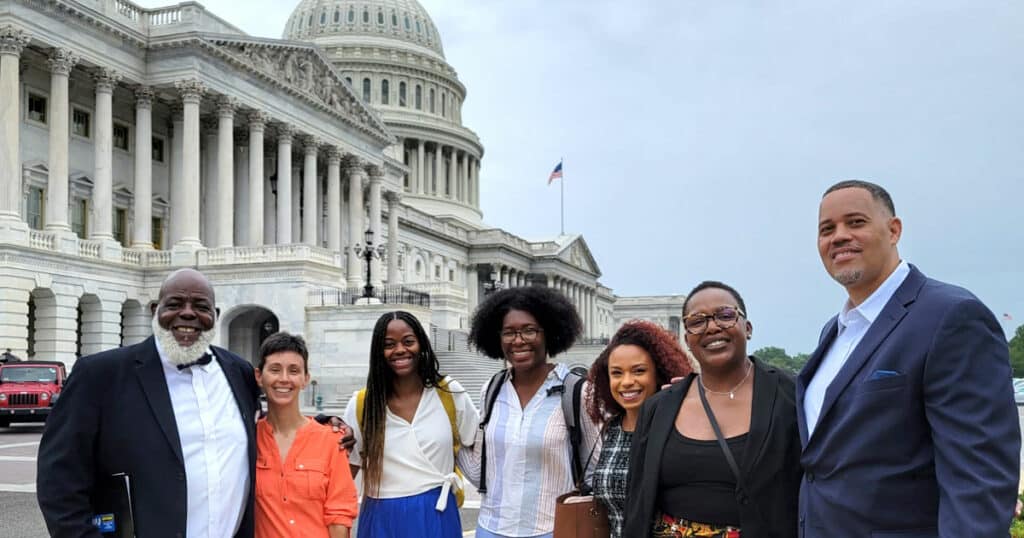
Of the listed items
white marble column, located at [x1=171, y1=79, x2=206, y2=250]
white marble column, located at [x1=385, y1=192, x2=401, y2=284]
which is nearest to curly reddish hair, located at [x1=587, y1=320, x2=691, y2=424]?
white marble column, located at [x1=171, y1=79, x2=206, y2=250]

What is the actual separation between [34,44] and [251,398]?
1484 inches

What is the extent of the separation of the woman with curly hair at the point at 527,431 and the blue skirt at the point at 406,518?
0.25m

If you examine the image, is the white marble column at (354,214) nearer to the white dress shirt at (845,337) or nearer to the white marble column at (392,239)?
the white marble column at (392,239)

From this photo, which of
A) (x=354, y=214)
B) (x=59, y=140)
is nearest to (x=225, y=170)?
(x=59, y=140)

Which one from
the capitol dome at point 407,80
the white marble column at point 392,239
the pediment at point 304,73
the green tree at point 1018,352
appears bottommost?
the green tree at point 1018,352

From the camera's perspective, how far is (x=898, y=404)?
3910 mm

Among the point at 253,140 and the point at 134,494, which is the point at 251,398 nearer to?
the point at 134,494

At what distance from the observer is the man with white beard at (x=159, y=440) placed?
4.78 metres

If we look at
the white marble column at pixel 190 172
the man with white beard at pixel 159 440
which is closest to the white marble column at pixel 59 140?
the white marble column at pixel 190 172

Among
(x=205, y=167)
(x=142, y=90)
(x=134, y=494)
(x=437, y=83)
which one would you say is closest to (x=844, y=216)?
(x=134, y=494)

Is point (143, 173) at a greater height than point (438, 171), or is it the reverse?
point (438, 171)

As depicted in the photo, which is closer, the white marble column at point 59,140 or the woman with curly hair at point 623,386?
the woman with curly hair at point 623,386

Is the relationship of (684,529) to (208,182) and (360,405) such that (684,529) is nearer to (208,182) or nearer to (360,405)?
(360,405)

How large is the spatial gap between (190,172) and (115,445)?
42358mm
